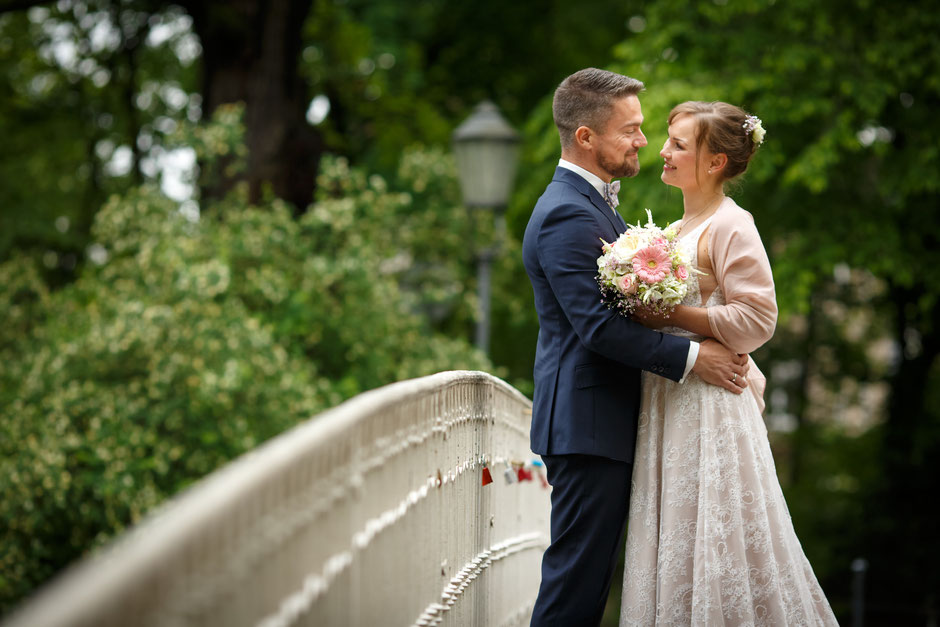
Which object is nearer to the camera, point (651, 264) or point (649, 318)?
point (651, 264)

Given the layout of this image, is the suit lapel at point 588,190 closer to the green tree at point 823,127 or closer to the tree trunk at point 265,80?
the green tree at point 823,127

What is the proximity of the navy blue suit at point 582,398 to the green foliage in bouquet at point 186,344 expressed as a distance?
4.18m

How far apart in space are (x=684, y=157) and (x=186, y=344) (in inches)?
191

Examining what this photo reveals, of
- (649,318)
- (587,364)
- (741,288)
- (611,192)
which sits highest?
(611,192)

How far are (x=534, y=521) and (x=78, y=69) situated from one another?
1313 cm

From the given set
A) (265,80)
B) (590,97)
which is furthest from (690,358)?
(265,80)

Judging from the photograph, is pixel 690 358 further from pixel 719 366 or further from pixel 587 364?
pixel 587 364

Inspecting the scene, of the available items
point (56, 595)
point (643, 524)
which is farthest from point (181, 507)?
point (643, 524)

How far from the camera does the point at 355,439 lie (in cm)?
203

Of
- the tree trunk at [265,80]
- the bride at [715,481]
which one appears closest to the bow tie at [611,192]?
the bride at [715,481]

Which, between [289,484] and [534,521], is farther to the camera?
[534,521]

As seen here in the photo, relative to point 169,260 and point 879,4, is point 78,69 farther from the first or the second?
point 879,4

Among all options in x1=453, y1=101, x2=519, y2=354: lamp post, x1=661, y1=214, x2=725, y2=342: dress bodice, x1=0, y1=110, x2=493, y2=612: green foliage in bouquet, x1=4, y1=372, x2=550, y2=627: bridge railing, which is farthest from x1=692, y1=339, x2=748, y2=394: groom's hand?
x1=453, y1=101, x2=519, y2=354: lamp post

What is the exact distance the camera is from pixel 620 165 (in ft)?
12.1
